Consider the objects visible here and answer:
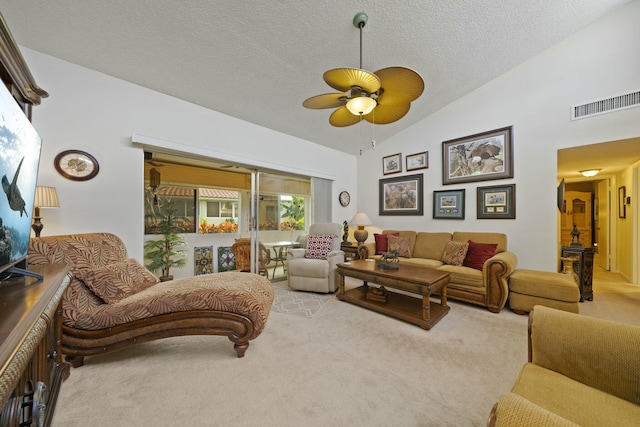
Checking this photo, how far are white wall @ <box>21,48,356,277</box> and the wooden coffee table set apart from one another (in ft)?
8.50

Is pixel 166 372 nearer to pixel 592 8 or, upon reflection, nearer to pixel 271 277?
pixel 271 277

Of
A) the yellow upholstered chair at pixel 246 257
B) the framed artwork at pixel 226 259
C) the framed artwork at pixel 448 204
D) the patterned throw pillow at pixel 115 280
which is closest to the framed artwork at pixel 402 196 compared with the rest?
the framed artwork at pixel 448 204

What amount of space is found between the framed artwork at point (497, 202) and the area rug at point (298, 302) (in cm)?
279

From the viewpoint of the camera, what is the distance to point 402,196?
4816 mm

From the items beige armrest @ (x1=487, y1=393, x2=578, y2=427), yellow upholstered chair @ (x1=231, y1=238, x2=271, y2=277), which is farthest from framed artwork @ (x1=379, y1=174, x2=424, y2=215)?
beige armrest @ (x1=487, y1=393, x2=578, y2=427)

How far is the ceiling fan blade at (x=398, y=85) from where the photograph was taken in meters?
1.76

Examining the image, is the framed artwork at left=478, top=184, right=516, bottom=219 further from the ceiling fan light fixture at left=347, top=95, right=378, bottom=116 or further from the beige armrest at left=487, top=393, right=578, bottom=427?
the beige armrest at left=487, top=393, right=578, bottom=427

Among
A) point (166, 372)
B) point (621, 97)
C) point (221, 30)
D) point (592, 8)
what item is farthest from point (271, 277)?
point (592, 8)

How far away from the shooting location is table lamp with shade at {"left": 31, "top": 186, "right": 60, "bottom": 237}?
206cm

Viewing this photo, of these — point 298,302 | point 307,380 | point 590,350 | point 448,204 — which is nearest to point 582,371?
point 590,350

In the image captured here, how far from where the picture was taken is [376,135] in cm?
481

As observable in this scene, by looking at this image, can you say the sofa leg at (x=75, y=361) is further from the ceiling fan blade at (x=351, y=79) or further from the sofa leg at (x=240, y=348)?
the ceiling fan blade at (x=351, y=79)

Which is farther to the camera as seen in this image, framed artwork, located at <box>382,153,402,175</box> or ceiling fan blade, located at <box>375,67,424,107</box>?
framed artwork, located at <box>382,153,402,175</box>

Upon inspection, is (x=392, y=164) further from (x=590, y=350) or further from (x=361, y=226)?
(x=590, y=350)
